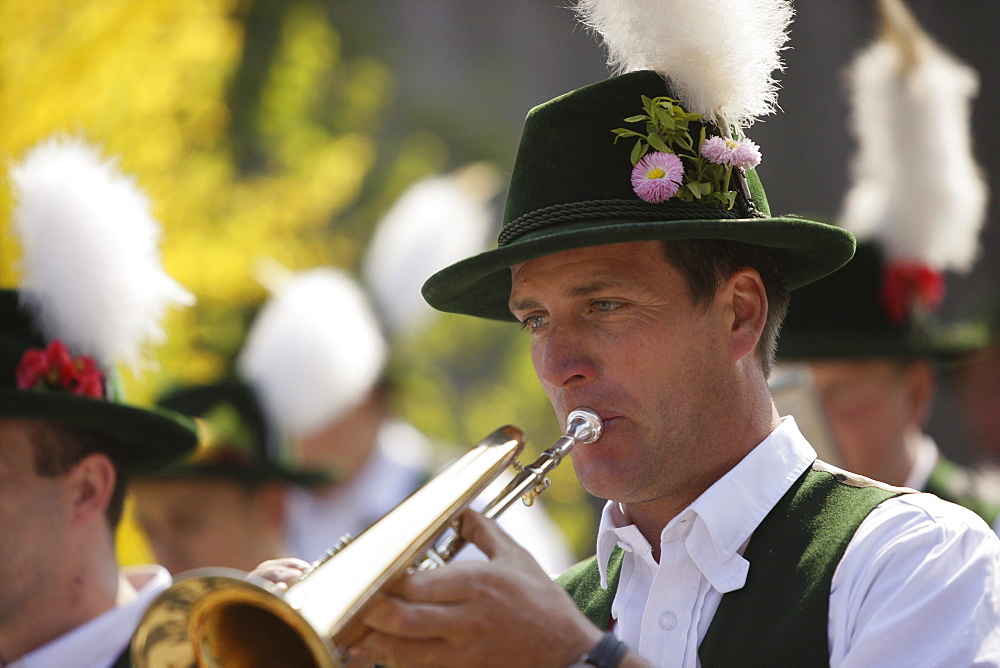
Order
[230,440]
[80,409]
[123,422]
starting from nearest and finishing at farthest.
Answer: [80,409] → [123,422] → [230,440]

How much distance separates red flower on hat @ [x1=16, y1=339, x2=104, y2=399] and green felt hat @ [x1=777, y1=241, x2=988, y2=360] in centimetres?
305

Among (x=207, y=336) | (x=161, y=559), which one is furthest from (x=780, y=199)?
(x=161, y=559)

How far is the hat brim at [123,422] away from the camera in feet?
11.7

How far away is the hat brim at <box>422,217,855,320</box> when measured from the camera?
2.39m

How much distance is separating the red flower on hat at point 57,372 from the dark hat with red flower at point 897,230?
304cm

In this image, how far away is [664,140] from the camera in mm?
2555

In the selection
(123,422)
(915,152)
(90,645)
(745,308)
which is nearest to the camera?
(745,308)

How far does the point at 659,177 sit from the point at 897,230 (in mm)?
3152

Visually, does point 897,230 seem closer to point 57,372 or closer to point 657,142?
point 657,142

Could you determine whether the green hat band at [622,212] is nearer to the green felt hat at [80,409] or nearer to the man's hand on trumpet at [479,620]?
the man's hand on trumpet at [479,620]

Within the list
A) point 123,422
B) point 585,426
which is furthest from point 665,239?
point 123,422

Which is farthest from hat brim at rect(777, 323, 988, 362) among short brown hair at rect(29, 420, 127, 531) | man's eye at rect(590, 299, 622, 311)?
short brown hair at rect(29, 420, 127, 531)

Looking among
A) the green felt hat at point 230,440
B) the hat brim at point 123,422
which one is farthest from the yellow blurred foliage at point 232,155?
the hat brim at point 123,422

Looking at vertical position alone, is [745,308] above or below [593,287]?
below
